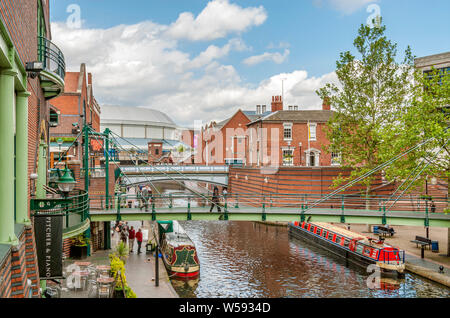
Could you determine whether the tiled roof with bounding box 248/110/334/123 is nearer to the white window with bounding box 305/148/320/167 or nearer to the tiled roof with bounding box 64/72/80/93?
the white window with bounding box 305/148/320/167

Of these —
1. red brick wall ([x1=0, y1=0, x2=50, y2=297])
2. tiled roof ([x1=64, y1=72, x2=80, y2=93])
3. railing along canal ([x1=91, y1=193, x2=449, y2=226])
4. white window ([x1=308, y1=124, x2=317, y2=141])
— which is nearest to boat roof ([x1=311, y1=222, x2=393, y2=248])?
railing along canal ([x1=91, y1=193, x2=449, y2=226])

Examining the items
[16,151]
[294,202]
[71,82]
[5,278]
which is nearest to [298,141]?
[294,202]

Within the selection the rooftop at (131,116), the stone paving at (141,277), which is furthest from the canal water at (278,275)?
the rooftop at (131,116)

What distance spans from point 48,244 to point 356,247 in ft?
68.3

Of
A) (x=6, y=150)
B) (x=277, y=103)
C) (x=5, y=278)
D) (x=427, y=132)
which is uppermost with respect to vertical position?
(x=277, y=103)

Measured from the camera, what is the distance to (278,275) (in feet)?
77.3

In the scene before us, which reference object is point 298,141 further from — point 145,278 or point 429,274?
point 145,278

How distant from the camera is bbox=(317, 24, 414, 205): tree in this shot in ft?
100

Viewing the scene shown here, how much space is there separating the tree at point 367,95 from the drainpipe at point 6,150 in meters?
26.8

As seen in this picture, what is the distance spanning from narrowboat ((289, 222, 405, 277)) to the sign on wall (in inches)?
736

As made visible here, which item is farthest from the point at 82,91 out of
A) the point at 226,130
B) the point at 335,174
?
the point at 226,130
